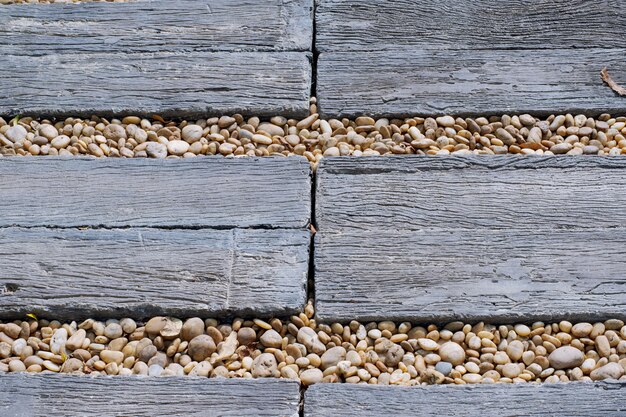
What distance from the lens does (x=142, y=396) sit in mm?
1877

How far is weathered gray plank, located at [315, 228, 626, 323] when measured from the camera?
2.03 meters

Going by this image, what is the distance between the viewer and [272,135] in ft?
8.14

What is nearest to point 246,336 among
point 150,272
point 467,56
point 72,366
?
point 150,272

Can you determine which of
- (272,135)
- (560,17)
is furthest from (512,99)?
(272,135)

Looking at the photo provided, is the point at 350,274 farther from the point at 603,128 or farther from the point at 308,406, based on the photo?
the point at 603,128

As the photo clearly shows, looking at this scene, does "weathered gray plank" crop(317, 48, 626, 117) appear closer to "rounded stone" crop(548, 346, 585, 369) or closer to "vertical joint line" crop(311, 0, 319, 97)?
"vertical joint line" crop(311, 0, 319, 97)

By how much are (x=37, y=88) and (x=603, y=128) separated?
1750mm

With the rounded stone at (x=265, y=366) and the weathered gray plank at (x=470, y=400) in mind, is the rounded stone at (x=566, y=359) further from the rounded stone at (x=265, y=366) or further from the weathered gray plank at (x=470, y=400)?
the rounded stone at (x=265, y=366)

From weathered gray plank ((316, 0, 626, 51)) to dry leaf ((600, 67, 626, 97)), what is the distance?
0.42 feet

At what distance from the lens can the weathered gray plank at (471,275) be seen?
6.66 ft

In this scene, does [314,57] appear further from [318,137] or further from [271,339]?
[271,339]

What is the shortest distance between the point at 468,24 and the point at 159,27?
1.04 meters

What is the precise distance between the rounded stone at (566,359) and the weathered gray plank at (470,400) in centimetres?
6

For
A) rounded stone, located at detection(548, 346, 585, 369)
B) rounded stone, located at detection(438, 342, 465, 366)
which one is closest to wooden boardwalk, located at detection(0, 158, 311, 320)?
rounded stone, located at detection(438, 342, 465, 366)
